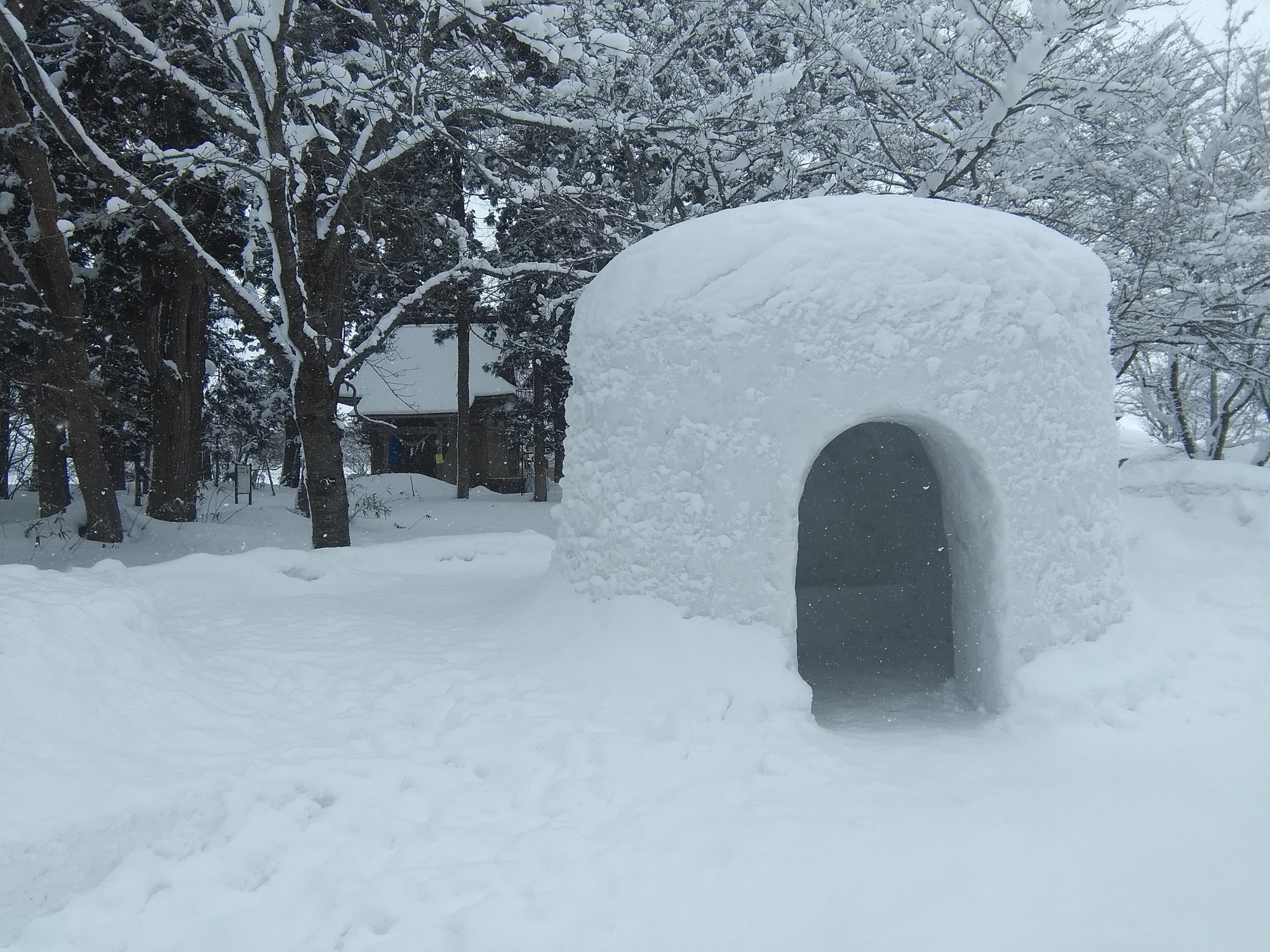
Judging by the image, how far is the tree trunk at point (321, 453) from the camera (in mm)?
8711

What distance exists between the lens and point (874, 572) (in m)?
9.10

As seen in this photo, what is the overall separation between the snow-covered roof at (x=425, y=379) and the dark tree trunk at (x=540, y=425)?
4409 millimetres

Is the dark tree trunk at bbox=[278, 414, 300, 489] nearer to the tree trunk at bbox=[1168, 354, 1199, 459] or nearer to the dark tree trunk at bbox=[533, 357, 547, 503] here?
the dark tree trunk at bbox=[533, 357, 547, 503]

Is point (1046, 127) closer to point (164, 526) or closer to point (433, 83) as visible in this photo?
point (433, 83)

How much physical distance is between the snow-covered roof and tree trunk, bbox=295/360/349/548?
48.3 ft

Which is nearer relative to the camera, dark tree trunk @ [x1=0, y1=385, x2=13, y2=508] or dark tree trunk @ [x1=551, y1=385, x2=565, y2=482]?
dark tree trunk @ [x1=0, y1=385, x2=13, y2=508]

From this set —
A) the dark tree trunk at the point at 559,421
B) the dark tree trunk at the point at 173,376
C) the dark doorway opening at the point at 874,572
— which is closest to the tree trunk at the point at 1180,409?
the dark doorway opening at the point at 874,572

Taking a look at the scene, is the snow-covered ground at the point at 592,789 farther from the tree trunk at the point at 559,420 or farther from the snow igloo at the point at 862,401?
the tree trunk at the point at 559,420

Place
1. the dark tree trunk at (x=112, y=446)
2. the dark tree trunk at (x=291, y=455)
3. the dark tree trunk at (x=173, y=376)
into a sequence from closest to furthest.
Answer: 1. the dark tree trunk at (x=173, y=376)
2. the dark tree trunk at (x=112, y=446)
3. the dark tree trunk at (x=291, y=455)

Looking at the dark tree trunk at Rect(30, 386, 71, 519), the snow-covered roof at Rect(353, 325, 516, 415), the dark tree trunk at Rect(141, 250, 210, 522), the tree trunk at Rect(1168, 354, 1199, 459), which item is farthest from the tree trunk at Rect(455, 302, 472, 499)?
the tree trunk at Rect(1168, 354, 1199, 459)

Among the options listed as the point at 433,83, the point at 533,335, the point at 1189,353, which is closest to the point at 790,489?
the point at 433,83

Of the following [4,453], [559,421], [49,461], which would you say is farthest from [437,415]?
[49,461]

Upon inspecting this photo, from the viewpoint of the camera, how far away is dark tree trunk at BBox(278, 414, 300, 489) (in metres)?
20.3

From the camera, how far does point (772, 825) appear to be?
370 centimetres
